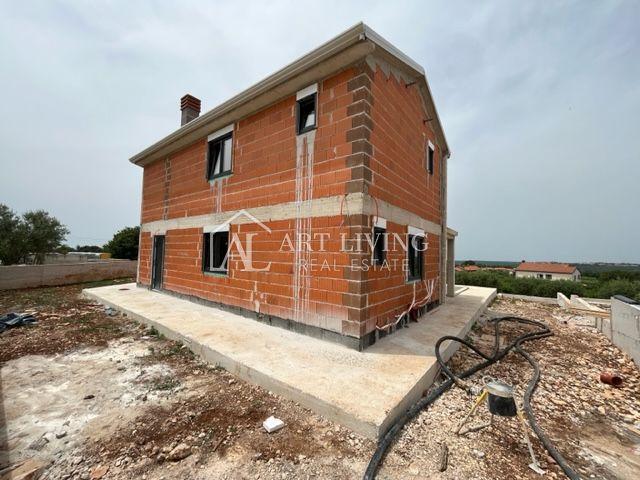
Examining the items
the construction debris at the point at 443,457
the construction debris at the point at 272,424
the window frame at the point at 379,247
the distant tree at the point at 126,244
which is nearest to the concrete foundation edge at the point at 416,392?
the construction debris at the point at 443,457

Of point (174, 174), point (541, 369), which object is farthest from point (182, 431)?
point (174, 174)

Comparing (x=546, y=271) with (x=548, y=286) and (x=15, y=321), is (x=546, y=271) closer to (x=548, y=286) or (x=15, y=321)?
(x=548, y=286)

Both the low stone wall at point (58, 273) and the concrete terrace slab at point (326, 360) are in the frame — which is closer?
the concrete terrace slab at point (326, 360)

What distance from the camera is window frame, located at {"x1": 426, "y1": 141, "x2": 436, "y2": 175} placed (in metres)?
8.19

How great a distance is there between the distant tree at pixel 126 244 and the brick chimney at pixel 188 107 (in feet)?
57.6

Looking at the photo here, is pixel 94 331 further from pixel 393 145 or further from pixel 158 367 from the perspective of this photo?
pixel 393 145

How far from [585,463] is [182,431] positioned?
13.1 ft

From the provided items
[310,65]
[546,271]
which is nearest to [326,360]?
[310,65]

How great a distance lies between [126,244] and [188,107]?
765 inches

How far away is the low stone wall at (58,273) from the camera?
1187 cm

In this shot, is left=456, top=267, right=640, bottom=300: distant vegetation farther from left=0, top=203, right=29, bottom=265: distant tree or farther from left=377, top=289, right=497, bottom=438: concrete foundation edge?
left=0, top=203, right=29, bottom=265: distant tree

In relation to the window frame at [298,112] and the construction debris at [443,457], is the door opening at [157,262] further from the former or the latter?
the construction debris at [443,457]

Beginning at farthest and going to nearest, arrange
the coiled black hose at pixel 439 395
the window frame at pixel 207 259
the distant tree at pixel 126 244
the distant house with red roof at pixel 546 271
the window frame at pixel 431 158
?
the distant house with red roof at pixel 546 271, the distant tree at pixel 126 244, the window frame at pixel 431 158, the window frame at pixel 207 259, the coiled black hose at pixel 439 395

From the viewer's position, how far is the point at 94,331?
621 cm
